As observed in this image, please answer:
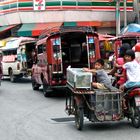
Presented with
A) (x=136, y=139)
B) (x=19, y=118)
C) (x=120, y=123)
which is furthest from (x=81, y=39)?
(x=136, y=139)

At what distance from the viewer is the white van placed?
89.1 feet

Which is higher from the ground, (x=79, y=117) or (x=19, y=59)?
(x=79, y=117)

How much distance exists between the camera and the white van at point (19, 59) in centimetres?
2715

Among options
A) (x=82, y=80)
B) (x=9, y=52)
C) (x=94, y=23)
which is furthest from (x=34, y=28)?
(x=82, y=80)

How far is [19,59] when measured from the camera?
1079 inches

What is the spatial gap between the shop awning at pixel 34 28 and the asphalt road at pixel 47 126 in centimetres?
2342

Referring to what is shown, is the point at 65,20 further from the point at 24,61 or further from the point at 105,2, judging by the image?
the point at 24,61

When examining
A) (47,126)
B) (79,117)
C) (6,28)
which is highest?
(79,117)

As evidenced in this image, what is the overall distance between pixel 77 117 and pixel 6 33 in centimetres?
3484

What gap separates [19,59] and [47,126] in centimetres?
1625

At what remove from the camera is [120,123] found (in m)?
11.3

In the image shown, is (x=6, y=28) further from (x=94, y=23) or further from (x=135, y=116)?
(x=135, y=116)

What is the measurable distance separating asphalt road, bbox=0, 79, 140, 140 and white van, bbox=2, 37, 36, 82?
10.5 metres

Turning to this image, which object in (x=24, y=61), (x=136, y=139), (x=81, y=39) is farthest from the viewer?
(x=24, y=61)
